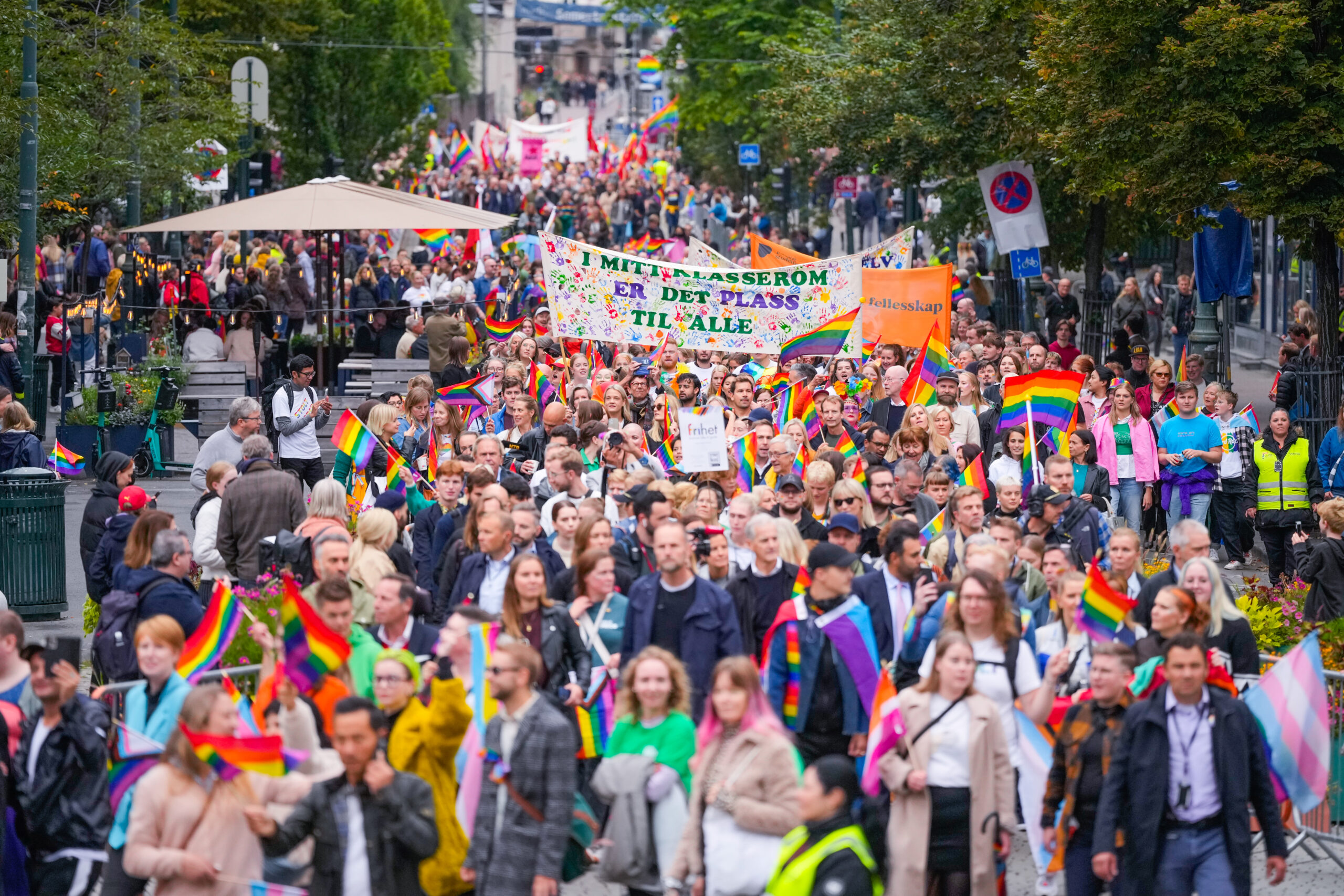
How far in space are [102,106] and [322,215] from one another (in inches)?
226

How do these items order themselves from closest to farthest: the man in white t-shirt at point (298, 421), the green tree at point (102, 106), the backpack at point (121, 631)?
the backpack at point (121, 631), the man in white t-shirt at point (298, 421), the green tree at point (102, 106)

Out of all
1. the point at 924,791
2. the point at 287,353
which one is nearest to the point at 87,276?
the point at 287,353

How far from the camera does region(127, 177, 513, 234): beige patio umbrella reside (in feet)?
77.2

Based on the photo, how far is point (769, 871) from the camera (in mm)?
6520

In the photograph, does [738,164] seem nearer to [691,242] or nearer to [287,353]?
[287,353]

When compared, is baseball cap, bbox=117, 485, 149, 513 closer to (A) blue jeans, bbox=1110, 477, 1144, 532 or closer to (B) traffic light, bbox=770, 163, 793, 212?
(A) blue jeans, bbox=1110, 477, 1144, 532

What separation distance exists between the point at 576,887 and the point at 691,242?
1351cm

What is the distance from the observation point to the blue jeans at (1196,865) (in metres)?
7.11

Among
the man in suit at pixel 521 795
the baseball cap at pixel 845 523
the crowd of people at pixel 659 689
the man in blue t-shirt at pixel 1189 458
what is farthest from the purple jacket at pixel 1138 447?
the man in suit at pixel 521 795

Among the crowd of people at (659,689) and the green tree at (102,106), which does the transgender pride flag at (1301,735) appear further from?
the green tree at (102,106)

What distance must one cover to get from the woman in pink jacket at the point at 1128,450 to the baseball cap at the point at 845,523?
19.7 ft

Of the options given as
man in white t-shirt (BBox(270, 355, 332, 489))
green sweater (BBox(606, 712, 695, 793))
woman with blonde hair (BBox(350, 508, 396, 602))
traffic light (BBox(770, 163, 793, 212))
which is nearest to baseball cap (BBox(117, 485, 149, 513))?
woman with blonde hair (BBox(350, 508, 396, 602))

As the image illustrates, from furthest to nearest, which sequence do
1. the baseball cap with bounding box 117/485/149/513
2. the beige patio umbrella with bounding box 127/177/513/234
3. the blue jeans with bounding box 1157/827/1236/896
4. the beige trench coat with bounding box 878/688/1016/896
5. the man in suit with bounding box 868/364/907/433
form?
the beige patio umbrella with bounding box 127/177/513/234, the man in suit with bounding box 868/364/907/433, the baseball cap with bounding box 117/485/149/513, the beige trench coat with bounding box 878/688/1016/896, the blue jeans with bounding box 1157/827/1236/896

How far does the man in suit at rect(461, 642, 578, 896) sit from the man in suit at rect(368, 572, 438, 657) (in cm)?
136
